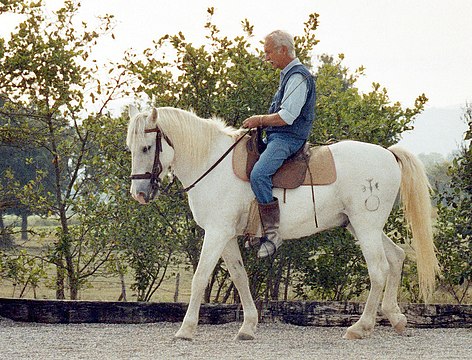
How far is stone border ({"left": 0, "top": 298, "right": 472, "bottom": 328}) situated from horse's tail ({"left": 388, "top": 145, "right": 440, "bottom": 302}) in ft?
2.27

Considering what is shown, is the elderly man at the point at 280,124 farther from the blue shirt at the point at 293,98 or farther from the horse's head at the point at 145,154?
the horse's head at the point at 145,154

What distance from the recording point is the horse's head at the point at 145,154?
7.04 metres

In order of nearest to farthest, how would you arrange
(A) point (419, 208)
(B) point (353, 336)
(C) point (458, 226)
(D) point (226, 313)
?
(B) point (353, 336) < (A) point (419, 208) < (D) point (226, 313) < (C) point (458, 226)

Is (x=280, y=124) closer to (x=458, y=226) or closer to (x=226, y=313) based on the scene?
(x=226, y=313)

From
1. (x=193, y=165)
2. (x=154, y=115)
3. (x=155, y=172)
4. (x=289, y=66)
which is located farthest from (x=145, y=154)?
(x=289, y=66)

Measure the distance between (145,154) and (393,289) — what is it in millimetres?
2601

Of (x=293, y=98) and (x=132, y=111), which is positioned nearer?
(x=293, y=98)

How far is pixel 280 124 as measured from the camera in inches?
279

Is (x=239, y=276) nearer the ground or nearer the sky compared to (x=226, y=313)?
nearer the sky

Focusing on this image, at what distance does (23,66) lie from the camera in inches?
380

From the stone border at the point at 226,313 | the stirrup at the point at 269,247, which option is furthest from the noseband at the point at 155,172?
the stone border at the point at 226,313

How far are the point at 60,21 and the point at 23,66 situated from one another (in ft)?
2.65

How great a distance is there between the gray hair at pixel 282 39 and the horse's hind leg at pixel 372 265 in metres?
1.66

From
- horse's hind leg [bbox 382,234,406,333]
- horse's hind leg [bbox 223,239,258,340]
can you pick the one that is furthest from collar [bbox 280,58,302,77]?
horse's hind leg [bbox 382,234,406,333]
